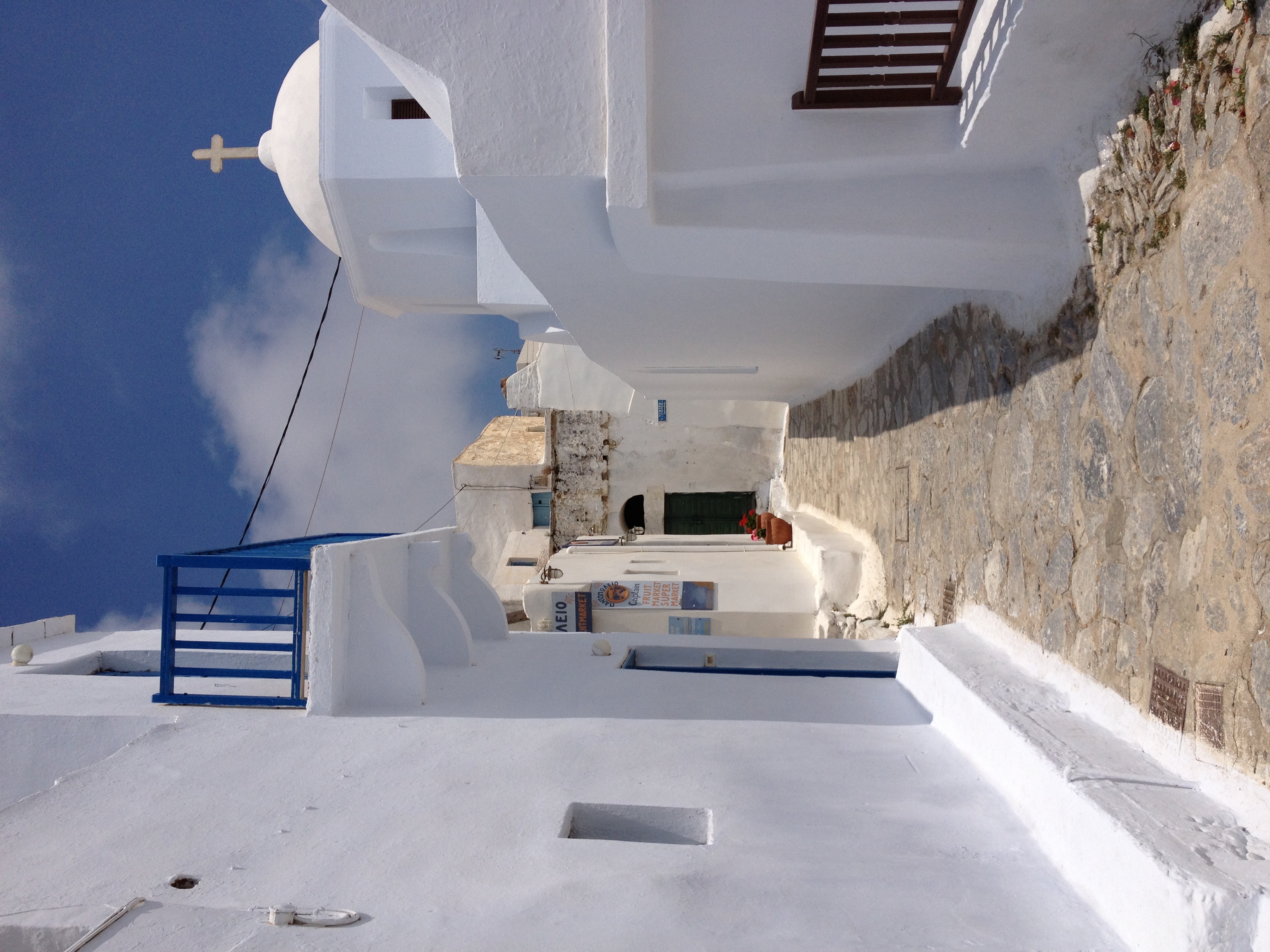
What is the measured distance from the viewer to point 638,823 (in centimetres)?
287

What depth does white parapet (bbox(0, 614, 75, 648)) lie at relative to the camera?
6.54 m

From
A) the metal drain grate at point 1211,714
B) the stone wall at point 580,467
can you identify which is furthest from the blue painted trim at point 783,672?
the stone wall at point 580,467

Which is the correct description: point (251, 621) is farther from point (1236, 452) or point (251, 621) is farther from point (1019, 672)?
point (1236, 452)

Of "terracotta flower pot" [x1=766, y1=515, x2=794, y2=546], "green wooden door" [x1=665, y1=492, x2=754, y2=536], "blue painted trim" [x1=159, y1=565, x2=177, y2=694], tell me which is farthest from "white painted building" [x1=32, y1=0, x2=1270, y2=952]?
"green wooden door" [x1=665, y1=492, x2=754, y2=536]

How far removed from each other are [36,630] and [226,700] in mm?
3630

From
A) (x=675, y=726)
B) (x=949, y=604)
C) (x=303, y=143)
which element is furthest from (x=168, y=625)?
(x=303, y=143)

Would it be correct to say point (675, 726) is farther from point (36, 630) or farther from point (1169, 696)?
point (36, 630)

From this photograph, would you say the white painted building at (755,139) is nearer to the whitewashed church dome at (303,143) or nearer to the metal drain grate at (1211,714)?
the metal drain grate at (1211,714)

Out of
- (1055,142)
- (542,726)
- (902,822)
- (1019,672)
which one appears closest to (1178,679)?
(902,822)

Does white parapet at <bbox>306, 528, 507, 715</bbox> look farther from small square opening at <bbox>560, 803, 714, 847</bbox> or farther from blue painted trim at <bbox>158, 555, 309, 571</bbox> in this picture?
small square opening at <bbox>560, 803, 714, 847</bbox>

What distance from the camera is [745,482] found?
63.9 ft

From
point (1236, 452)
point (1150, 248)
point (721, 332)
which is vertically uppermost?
point (721, 332)

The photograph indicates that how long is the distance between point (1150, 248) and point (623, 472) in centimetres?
1683

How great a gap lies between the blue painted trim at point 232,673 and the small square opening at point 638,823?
7.49ft
